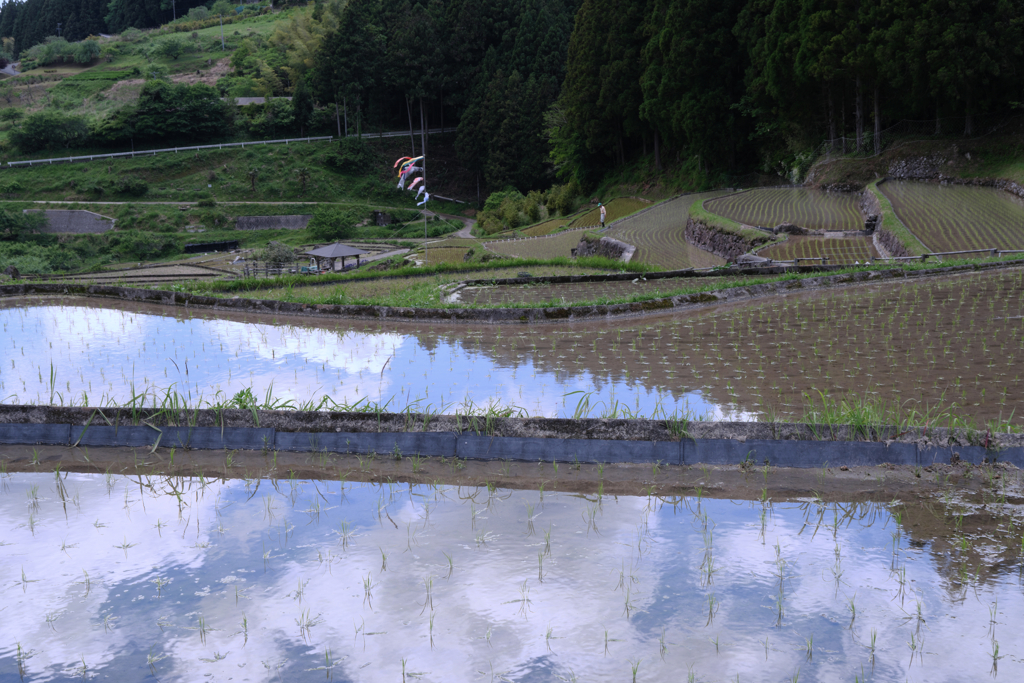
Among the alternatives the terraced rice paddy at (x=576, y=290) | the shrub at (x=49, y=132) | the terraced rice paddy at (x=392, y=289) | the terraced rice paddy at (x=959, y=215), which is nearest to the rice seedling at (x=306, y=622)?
the terraced rice paddy at (x=392, y=289)

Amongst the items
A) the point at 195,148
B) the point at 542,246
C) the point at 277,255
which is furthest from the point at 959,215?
the point at 195,148

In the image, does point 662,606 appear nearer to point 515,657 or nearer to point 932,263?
point 515,657

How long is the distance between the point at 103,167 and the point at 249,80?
18922 millimetres

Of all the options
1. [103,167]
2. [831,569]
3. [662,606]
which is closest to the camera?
[662,606]

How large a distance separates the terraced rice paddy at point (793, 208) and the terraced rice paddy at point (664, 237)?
1549 mm

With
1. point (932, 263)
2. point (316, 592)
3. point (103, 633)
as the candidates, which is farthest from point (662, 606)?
point (932, 263)

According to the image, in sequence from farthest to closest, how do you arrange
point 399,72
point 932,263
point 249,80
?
point 249,80
point 399,72
point 932,263

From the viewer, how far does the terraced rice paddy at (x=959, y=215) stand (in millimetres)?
15227

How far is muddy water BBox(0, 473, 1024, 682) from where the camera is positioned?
2.69 m

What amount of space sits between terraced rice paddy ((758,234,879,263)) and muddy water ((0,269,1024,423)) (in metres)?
5.32

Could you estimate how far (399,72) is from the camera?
5538 centimetres

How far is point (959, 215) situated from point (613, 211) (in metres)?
18.9

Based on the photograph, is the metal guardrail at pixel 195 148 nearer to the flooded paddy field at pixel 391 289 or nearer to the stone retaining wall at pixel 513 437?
the flooded paddy field at pixel 391 289

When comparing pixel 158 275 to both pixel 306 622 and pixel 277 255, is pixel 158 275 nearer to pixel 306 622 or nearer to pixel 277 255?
pixel 277 255
